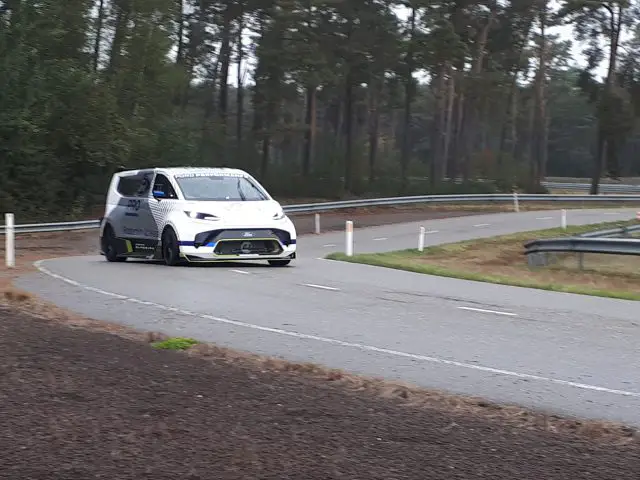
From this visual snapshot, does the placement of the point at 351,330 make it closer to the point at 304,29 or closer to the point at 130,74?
the point at 130,74

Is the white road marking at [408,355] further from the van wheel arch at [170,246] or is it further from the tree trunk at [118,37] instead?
the tree trunk at [118,37]

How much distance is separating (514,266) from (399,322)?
12875mm

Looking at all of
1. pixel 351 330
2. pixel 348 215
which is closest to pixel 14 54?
pixel 348 215

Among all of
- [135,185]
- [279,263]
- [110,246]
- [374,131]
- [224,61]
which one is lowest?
[279,263]

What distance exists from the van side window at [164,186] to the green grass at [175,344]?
28.0ft

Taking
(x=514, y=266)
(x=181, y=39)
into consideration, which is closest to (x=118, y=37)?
(x=181, y=39)

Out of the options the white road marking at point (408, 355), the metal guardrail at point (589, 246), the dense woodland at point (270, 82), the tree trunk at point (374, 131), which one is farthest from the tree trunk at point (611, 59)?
the white road marking at point (408, 355)

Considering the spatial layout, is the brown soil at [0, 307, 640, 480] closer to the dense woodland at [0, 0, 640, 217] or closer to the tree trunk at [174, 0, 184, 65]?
the dense woodland at [0, 0, 640, 217]

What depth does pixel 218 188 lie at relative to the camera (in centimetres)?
1791

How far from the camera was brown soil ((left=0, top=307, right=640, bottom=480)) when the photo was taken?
209 inches

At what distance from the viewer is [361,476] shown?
17.1 ft

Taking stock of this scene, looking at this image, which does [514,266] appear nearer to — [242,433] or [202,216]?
[202,216]

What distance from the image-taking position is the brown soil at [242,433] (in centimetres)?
531

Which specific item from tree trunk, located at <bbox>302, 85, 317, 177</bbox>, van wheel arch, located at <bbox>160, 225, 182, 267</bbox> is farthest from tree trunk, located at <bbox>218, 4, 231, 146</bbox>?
van wheel arch, located at <bbox>160, 225, 182, 267</bbox>
